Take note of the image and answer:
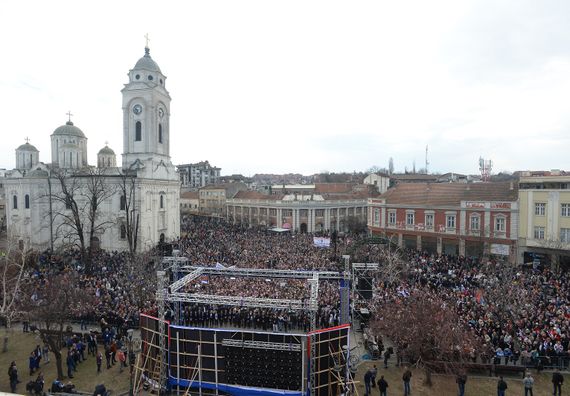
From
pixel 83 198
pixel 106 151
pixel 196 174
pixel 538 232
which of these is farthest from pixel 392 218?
pixel 196 174

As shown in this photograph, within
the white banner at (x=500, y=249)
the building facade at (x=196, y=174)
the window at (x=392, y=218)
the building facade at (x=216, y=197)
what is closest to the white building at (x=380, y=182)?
the building facade at (x=216, y=197)

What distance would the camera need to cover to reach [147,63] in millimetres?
37844

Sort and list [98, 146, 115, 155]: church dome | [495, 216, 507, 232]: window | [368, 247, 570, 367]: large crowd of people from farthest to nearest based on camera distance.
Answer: [98, 146, 115, 155]: church dome < [495, 216, 507, 232]: window < [368, 247, 570, 367]: large crowd of people

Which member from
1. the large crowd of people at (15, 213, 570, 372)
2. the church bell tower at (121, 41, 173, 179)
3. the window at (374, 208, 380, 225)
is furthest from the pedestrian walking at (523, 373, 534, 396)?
the church bell tower at (121, 41, 173, 179)

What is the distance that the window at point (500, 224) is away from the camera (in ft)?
104

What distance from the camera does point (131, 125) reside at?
38031mm

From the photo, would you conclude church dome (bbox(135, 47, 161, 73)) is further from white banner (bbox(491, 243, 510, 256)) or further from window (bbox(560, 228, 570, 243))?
window (bbox(560, 228, 570, 243))

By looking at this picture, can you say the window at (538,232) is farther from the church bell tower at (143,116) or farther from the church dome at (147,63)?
the church dome at (147,63)

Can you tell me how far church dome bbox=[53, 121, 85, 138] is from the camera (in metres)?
44.4

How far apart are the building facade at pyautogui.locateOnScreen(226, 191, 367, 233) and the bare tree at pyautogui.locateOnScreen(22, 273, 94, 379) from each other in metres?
34.7

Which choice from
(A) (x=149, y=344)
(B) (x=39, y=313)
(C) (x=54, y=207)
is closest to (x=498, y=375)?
(A) (x=149, y=344)

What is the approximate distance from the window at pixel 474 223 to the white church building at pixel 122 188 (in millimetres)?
29368

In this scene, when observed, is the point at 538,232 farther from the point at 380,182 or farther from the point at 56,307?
the point at 380,182

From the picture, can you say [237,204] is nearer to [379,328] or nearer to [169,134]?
[169,134]
